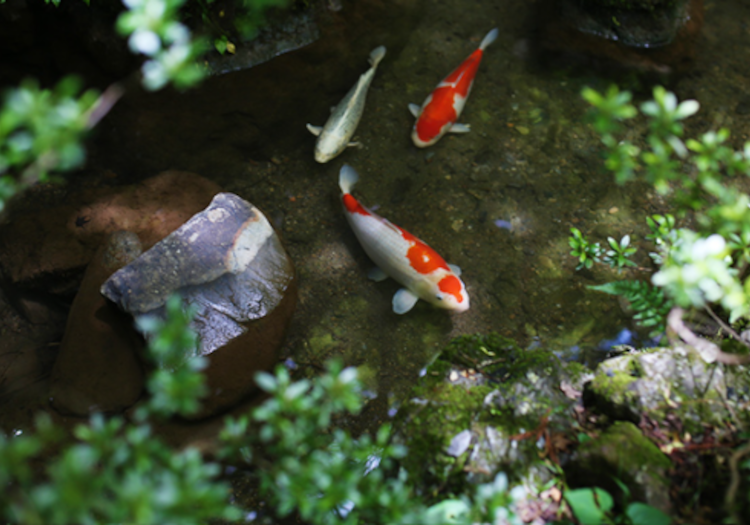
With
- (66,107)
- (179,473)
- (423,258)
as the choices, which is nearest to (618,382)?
(423,258)

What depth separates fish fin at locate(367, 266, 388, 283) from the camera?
4008 mm

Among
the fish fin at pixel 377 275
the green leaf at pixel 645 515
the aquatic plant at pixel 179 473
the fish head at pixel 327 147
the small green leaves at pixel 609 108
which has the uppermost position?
the small green leaves at pixel 609 108

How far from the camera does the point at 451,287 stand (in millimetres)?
3674

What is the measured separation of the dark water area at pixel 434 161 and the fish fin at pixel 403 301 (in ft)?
0.29

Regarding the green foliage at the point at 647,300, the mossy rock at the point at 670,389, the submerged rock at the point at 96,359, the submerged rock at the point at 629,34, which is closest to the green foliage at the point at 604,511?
the mossy rock at the point at 670,389

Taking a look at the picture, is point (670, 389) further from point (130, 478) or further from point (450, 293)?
point (130, 478)

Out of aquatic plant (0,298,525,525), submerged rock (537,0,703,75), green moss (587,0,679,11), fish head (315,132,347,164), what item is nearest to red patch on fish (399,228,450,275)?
fish head (315,132,347,164)

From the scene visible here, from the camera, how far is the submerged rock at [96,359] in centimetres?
336

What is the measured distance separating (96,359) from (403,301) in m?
2.26

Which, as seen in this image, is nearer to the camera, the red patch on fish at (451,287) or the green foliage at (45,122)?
the green foliage at (45,122)

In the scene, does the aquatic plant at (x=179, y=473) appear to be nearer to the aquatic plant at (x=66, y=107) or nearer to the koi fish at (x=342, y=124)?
the aquatic plant at (x=66, y=107)

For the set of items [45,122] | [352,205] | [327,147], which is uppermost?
[45,122]

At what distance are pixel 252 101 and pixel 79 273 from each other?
2.34m

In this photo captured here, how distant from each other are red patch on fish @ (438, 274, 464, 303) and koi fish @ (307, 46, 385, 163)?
1686mm
